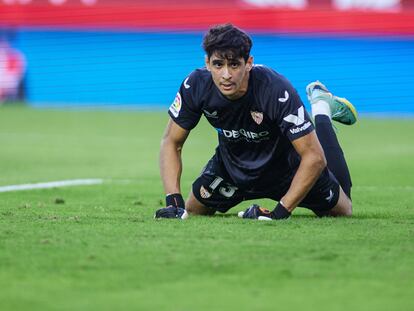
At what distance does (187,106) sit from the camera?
23.6 feet

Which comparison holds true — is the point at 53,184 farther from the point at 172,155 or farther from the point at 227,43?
the point at 227,43

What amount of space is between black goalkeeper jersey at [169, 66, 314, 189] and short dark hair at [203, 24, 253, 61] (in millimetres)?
330

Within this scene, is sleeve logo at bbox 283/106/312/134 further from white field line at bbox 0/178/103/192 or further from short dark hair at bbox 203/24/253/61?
white field line at bbox 0/178/103/192

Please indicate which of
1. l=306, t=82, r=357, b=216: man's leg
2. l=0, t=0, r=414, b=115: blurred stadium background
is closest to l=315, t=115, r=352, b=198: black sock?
l=306, t=82, r=357, b=216: man's leg

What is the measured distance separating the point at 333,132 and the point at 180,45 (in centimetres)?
1681

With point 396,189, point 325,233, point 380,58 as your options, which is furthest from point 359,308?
point 380,58

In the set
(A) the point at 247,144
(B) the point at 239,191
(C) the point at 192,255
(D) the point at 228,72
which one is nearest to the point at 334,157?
(B) the point at 239,191

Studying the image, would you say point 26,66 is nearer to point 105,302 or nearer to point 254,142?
point 254,142

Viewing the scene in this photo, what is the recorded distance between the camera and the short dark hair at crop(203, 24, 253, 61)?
6.63 m

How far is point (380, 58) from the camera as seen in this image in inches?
920

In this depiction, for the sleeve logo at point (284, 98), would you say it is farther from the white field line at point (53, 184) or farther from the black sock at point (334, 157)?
the white field line at point (53, 184)

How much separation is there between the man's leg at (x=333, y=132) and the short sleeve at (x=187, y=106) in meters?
1.34

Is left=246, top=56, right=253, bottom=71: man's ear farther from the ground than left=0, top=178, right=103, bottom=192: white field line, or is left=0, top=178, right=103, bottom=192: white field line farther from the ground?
left=246, top=56, right=253, bottom=71: man's ear

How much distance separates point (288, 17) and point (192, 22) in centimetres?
250
